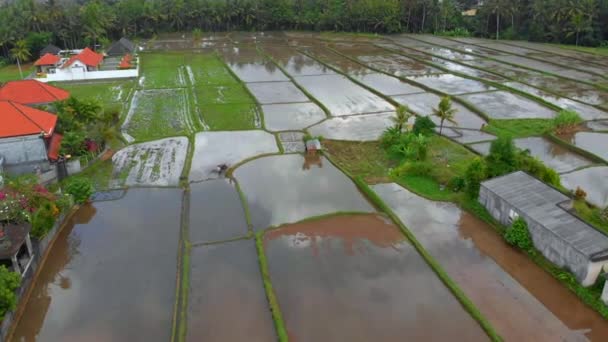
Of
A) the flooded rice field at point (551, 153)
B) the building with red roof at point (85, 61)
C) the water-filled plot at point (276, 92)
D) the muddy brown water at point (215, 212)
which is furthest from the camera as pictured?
the building with red roof at point (85, 61)

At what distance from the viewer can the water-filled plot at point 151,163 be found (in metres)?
18.3

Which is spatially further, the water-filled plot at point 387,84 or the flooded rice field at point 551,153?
the water-filled plot at point 387,84

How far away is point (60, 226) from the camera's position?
15211 millimetres

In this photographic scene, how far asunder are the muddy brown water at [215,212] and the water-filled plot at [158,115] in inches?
263

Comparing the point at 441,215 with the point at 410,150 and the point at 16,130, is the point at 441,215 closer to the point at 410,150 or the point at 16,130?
the point at 410,150

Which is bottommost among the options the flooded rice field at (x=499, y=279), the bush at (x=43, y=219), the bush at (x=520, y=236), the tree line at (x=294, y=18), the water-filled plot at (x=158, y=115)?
the flooded rice field at (x=499, y=279)

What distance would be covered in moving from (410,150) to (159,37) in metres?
45.9

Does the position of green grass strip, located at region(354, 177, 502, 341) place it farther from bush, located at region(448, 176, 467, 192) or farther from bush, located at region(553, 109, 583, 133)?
bush, located at region(553, 109, 583, 133)

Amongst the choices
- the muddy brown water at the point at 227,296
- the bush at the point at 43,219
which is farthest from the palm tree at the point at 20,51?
the muddy brown water at the point at 227,296

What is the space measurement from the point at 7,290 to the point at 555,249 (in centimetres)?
1401

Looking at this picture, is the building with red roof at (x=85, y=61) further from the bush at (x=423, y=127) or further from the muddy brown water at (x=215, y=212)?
the bush at (x=423, y=127)

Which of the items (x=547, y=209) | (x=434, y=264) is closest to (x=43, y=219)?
(x=434, y=264)

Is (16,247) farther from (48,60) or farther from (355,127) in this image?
(48,60)

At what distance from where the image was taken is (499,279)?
41.7ft
